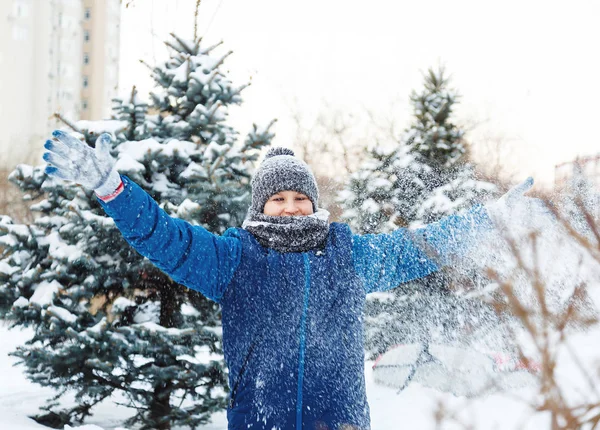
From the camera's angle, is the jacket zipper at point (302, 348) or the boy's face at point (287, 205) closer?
the jacket zipper at point (302, 348)

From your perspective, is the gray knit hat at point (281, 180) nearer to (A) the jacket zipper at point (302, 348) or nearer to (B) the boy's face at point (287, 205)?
(B) the boy's face at point (287, 205)

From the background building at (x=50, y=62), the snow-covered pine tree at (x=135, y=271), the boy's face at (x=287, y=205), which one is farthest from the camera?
the background building at (x=50, y=62)

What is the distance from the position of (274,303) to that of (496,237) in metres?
0.86

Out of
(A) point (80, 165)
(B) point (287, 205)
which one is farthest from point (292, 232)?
(A) point (80, 165)

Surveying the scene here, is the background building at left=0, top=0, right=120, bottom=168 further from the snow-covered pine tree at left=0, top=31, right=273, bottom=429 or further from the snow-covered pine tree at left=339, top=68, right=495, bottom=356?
the snow-covered pine tree at left=0, top=31, right=273, bottom=429

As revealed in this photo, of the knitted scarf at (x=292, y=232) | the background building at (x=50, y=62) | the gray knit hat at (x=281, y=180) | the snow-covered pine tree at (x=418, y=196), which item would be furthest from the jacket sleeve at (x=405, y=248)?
the background building at (x=50, y=62)

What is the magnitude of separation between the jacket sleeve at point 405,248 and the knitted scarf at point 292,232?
162 mm

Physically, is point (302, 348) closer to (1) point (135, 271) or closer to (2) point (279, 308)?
(2) point (279, 308)

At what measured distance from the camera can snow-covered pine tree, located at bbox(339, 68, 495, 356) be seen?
746cm

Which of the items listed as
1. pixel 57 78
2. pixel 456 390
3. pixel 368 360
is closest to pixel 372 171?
pixel 368 360

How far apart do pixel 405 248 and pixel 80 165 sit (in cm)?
126

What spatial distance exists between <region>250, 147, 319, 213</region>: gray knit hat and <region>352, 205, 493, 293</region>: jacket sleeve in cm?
33

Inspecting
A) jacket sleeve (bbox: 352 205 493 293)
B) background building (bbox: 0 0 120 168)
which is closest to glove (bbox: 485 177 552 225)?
jacket sleeve (bbox: 352 205 493 293)

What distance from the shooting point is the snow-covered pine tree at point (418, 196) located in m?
7.46
